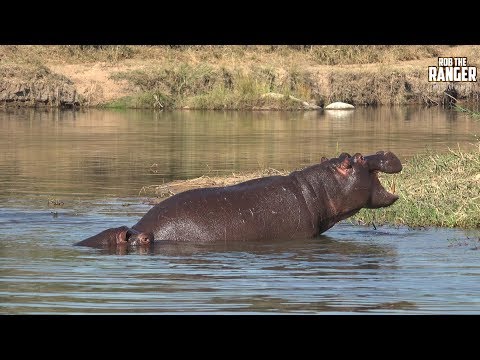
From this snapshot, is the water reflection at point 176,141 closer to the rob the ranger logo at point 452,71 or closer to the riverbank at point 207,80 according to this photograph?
the riverbank at point 207,80

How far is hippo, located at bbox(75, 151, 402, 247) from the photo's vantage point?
11219 mm

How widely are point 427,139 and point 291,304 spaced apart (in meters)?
18.3

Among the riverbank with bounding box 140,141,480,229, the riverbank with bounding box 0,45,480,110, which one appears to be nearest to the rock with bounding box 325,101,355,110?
the riverbank with bounding box 0,45,480,110

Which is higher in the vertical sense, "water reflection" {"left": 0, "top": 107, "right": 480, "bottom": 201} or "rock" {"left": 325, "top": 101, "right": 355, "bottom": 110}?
"rock" {"left": 325, "top": 101, "right": 355, "bottom": 110}

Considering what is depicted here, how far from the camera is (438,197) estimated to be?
12.8 m

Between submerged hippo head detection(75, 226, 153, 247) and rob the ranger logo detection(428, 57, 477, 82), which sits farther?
rob the ranger logo detection(428, 57, 477, 82)

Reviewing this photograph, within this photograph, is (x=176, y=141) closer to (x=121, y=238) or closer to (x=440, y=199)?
(x=440, y=199)

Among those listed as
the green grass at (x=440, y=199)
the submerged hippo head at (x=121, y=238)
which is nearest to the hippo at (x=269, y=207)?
the submerged hippo head at (x=121, y=238)

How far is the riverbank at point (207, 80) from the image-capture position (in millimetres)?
39469

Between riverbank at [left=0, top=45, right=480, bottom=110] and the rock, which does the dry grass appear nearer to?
riverbank at [left=0, top=45, right=480, bottom=110]

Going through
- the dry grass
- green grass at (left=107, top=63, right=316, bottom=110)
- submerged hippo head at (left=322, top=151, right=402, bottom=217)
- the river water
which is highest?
green grass at (left=107, top=63, right=316, bottom=110)

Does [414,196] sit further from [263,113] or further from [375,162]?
[263,113]

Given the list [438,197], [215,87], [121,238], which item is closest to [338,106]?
[215,87]

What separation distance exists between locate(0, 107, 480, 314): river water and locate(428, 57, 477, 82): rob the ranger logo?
18296 mm
